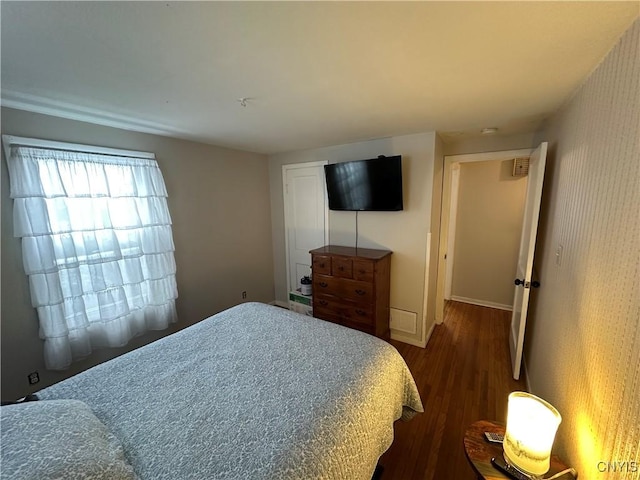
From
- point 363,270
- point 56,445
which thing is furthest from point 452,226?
point 56,445

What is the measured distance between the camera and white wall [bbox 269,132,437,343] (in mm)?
2557

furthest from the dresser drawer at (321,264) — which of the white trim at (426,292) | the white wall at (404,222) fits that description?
the white trim at (426,292)

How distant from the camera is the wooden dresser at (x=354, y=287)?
8.45 feet

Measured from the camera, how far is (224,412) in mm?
1079

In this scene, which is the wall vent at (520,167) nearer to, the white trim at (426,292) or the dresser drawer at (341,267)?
the white trim at (426,292)

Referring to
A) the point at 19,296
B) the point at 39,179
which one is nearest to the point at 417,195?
the point at 39,179

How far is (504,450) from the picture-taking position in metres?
1.08

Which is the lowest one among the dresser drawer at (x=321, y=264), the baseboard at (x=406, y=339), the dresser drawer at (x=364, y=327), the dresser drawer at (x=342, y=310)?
the baseboard at (x=406, y=339)

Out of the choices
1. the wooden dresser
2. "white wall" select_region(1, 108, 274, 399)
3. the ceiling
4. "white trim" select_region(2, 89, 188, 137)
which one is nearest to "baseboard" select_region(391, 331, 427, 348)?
the wooden dresser

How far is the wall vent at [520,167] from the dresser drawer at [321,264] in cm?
279

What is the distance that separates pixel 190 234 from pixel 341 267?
174cm

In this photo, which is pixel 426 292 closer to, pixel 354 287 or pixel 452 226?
pixel 354 287

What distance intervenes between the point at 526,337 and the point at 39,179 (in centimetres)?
432

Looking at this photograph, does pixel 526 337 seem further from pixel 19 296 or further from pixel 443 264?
pixel 19 296
